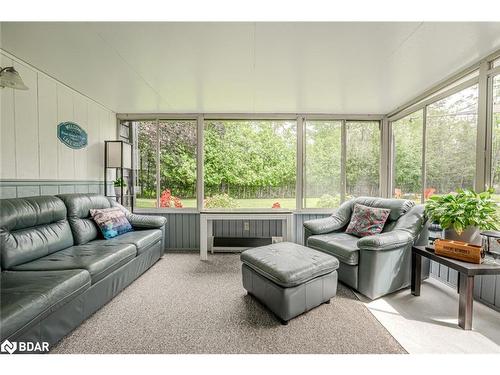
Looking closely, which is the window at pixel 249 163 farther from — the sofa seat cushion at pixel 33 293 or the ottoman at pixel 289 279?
the sofa seat cushion at pixel 33 293

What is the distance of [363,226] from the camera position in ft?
8.73

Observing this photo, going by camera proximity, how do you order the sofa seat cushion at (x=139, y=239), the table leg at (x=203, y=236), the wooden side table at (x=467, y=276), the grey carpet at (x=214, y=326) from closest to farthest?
the grey carpet at (x=214, y=326)
the wooden side table at (x=467, y=276)
the sofa seat cushion at (x=139, y=239)
the table leg at (x=203, y=236)

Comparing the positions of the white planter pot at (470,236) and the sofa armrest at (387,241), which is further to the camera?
the sofa armrest at (387,241)

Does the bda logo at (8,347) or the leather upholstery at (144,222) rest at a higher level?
the leather upholstery at (144,222)

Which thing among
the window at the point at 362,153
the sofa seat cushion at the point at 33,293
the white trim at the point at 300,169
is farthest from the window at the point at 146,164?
the window at the point at 362,153

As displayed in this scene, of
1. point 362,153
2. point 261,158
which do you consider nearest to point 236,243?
point 261,158

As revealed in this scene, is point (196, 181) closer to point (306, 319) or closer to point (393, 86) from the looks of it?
point (306, 319)

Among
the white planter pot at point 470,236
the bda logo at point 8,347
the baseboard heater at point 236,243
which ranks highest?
the white planter pot at point 470,236

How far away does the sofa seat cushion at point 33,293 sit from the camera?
3.80 ft

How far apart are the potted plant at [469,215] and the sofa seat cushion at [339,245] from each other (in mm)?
796

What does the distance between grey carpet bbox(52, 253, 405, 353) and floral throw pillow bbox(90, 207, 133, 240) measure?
738 mm

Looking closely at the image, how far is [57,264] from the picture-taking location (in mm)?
1731
